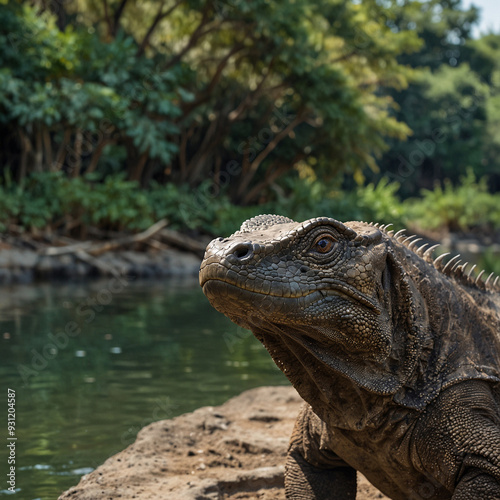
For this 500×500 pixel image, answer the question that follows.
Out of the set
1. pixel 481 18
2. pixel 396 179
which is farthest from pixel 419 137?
pixel 481 18

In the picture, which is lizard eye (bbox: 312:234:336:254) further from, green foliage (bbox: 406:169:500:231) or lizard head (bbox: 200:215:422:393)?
green foliage (bbox: 406:169:500:231)

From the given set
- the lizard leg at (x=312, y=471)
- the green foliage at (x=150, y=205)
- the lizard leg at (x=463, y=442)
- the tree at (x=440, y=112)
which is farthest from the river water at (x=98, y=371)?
the tree at (x=440, y=112)

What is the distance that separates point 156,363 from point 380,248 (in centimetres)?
635

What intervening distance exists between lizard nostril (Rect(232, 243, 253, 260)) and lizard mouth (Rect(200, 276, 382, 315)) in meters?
0.11

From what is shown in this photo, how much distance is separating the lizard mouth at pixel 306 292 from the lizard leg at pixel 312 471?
100 cm

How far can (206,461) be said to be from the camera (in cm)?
482

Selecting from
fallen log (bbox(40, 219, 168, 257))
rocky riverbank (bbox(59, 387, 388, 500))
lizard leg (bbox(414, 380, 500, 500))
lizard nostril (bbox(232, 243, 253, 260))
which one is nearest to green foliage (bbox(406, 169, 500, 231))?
fallen log (bbox(40, 219, 168, 257))

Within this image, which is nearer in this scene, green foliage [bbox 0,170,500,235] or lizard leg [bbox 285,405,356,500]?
lizard leg [bbox 285,405,356,500]

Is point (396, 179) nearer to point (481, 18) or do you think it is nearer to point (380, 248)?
point (481, 18)

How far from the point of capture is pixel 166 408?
22.5ft

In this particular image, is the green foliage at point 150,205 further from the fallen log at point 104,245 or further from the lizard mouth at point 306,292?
the lizard mouth at point 306,292

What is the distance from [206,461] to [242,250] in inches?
102

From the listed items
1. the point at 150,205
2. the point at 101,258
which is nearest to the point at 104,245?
the point at 101,258

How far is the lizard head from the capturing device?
268 centimetres
